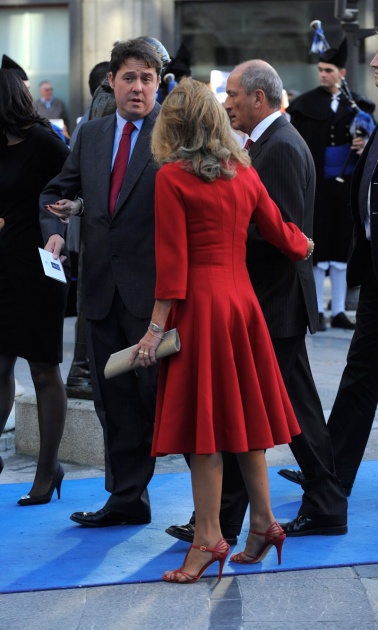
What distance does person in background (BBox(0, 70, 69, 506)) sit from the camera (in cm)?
572

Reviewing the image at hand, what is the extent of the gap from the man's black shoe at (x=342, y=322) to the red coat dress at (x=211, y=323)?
255 inches

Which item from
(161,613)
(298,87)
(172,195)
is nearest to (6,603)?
(161,613)

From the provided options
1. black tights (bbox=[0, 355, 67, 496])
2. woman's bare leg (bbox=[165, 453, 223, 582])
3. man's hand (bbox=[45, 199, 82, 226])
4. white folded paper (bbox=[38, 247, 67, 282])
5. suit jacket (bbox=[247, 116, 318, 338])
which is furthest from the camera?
black tights (bbox=[0, 355, 67, 496])

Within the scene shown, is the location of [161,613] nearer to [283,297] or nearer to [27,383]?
[283,297]

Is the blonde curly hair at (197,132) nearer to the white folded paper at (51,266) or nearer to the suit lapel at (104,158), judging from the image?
the suit lapel at (104,158)

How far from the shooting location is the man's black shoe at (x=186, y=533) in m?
5.15

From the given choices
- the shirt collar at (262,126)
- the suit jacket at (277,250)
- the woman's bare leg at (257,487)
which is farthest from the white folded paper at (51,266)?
the woman's bare leg at (257,487)

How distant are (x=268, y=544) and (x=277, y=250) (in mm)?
1134

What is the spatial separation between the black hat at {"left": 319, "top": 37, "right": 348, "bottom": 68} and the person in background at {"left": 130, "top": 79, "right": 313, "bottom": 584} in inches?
260

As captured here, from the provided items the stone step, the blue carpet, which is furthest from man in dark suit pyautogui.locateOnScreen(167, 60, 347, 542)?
the stone step

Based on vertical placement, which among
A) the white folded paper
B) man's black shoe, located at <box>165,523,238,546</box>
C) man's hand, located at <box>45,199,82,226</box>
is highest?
man's hand, located at <box>45,199,82,226</box>

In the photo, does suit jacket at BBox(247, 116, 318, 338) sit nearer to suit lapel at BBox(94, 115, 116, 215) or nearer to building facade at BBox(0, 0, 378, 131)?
suit lapel at BBox(94, 115, 116, 215)

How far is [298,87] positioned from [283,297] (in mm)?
14758

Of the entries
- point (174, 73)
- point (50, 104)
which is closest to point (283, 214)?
point (174, 73)
